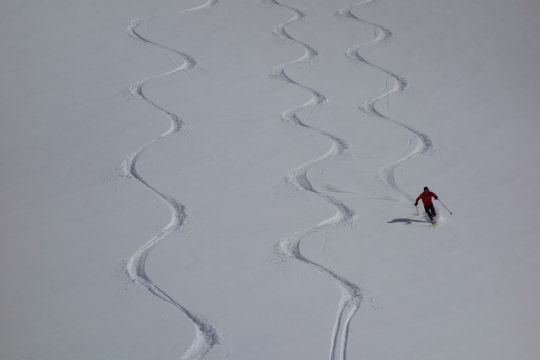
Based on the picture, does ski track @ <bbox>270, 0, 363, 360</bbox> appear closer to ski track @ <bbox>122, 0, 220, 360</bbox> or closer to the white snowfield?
the white snowfield

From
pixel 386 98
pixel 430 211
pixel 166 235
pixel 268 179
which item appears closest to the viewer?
pixel 166 235

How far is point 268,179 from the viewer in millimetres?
7480

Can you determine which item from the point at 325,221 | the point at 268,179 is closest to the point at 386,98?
the point at 268,179

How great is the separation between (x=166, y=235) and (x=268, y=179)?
54.0 inches

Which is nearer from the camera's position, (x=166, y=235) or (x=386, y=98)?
(x=166, y=235)

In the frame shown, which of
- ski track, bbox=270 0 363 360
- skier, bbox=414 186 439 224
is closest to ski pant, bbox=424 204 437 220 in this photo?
skier, bbox=414 186 439 224

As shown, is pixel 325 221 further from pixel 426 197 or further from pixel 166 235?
pixel 166 235

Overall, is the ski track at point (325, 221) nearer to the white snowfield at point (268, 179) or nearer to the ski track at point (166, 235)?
the white snowfield at point (268, 179)

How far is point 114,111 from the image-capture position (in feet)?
28.3

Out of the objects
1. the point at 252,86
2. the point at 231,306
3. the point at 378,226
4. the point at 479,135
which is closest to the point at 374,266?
the point at 378,226

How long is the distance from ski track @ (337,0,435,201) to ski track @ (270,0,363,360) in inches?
21.5

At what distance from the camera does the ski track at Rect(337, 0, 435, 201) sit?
748 centimetres

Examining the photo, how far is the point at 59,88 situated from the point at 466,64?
17.1 ft

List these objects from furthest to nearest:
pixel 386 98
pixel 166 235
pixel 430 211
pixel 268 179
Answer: pixel 386 98 < pixel 268 179 < pixel 430 211 < pixel 166 235
